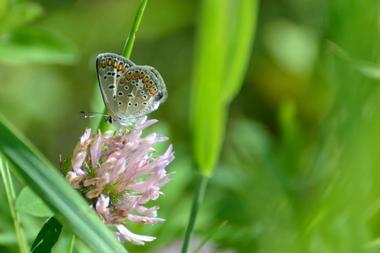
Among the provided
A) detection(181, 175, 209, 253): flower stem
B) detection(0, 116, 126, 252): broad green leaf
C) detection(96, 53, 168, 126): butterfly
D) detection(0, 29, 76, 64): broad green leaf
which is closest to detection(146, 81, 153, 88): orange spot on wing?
detection(96, 53, 168, 126): butterfly

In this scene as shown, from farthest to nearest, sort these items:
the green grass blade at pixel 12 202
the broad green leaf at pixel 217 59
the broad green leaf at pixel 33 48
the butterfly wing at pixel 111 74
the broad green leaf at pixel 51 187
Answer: the broad green leaf at pixel 33 48, the butterfly wing at pixel 111 74, the green grass blade at pixel 12 202, the broad green leaf at pixel 217 59, the broad green leaf at pixel 51 187

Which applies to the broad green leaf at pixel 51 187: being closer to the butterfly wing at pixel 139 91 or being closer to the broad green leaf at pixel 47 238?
the broad green leaf at pixel 47 238

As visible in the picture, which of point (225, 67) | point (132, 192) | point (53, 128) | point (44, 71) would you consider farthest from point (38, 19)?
point (225, 67)

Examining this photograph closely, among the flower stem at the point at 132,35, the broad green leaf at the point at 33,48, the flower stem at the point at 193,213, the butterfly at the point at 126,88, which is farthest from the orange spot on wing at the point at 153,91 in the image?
the broad green leaf at the point at 33,48

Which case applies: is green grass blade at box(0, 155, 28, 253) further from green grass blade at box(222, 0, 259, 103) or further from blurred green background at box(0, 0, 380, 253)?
green grass blade at box(222, 0, 259, 103)

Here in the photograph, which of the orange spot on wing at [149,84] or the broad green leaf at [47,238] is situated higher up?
the orange spot on wing at [149,84]

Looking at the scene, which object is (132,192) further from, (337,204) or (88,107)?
(88,107)
